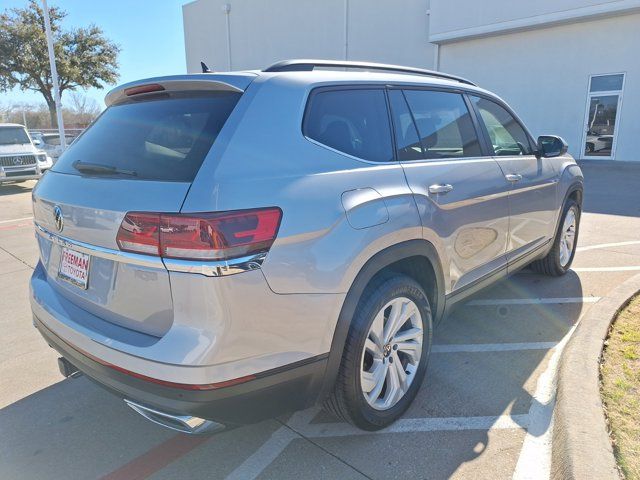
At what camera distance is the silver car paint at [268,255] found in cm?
186

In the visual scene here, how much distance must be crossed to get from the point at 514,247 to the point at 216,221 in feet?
9.19

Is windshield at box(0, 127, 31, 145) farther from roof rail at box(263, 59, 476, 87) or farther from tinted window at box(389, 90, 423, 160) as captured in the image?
tinted window at box(389, 90, 423, 160)

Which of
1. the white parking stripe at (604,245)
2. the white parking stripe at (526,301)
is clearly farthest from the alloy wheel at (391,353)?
the white parking stripe at (604,245)

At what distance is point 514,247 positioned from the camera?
12.5 ft

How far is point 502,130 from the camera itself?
3.91 metres

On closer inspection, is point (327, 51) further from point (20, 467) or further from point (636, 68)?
point (20, 467)

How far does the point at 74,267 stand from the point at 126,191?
59cm

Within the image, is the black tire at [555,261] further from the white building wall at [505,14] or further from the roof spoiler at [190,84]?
the white building wall at [505,14]

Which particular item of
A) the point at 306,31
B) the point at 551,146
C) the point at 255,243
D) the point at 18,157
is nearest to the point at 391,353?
the point at 255,243

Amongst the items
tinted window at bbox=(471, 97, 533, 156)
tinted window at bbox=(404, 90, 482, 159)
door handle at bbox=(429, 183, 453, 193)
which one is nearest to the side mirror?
tinted window at bbox=(471, 97, 533, 156)

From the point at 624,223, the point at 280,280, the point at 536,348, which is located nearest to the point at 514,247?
the point at 536,348

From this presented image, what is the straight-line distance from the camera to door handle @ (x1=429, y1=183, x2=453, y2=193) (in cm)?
277

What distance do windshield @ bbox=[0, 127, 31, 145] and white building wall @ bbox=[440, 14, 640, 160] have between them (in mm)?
15600

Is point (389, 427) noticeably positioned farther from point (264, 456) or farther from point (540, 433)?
point (540, 433)
